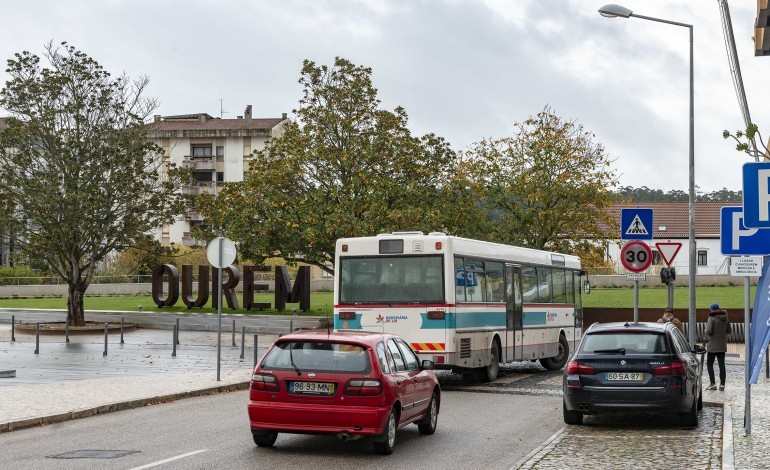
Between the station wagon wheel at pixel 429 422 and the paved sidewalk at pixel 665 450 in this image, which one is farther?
the station wagon wheel at pixel 429 422

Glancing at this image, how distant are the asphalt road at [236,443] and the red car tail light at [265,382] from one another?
28.5 inches

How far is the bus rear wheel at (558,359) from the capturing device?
94.5 ft

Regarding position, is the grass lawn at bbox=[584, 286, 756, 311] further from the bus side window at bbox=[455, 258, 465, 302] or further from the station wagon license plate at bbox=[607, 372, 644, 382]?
the station wagon license plate at bbox=[607, 372, 644, 382]

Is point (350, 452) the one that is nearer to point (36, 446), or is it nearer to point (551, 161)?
point (36, 446)

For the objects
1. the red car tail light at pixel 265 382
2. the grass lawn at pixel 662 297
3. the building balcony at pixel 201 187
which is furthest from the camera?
the building balcony at pixel 201 187

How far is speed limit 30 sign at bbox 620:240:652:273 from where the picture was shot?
67.8ft

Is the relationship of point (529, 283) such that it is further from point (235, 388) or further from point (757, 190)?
point (757, 190)

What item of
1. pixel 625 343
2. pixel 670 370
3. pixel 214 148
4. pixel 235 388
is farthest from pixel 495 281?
pixel 214 148

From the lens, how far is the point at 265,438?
12688 millimetres

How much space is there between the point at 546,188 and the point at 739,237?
3519 cm

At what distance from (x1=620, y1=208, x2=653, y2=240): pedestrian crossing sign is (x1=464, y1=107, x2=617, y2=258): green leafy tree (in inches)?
1026

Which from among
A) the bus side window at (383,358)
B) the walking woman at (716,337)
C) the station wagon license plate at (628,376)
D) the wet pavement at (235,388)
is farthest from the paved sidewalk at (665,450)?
the walking woman at (716,337)

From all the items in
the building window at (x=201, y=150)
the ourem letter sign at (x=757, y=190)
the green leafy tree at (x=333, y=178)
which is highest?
the building window at (x=201, y=150)

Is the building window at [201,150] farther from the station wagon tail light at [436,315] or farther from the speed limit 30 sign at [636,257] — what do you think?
the speed limit 30 sign at [636,257]
